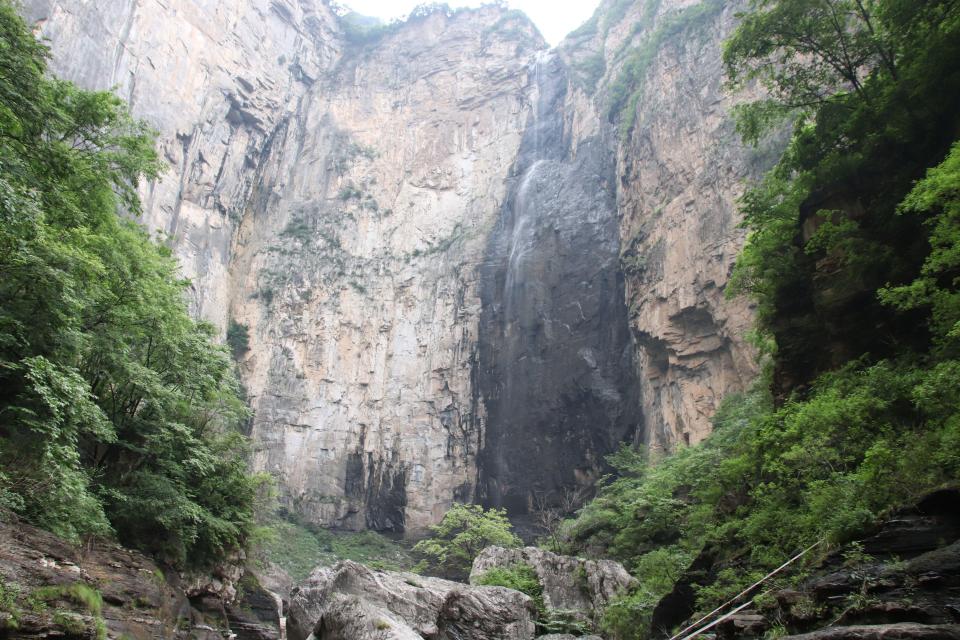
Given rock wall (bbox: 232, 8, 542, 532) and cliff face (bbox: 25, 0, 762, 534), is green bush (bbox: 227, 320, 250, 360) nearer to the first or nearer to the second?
rock wall (bbox: 232, 8, 542, 532)

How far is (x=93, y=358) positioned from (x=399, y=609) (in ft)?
24.7

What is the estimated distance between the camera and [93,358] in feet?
33.8

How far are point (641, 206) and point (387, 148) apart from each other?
21.4m

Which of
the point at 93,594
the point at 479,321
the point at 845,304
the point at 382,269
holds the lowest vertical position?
the point at 93,594

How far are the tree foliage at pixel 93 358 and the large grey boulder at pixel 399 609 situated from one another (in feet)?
8.33

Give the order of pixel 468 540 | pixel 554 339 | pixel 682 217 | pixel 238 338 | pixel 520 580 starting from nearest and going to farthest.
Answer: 1. pixel 520 580
2. pixel 468 540
3. pixel 682 217
4. pixel 554 339
5. pixel 238 338

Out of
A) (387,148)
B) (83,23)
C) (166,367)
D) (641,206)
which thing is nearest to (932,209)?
(166,367)

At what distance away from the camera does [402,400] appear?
3347 centimetres

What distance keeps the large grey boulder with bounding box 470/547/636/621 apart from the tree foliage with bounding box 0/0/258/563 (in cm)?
721

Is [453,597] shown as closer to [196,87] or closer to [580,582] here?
[580,582]

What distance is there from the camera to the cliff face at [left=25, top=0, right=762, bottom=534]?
24.7m

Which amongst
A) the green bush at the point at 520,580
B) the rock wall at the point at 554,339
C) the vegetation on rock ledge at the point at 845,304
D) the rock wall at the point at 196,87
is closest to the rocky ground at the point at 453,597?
the green bush at the point at 520,580

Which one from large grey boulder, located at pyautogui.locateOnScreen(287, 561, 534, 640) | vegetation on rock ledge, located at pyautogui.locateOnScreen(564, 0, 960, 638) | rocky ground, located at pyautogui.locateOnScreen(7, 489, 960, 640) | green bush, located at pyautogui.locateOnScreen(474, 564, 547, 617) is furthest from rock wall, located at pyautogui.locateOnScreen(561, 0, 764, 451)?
large grey boulder, located at pyautogui.locateOnScreen(287, 561, 534, 640)

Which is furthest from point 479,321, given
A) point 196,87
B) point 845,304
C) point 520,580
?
point 845,304
